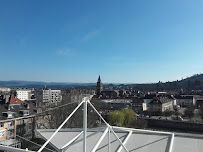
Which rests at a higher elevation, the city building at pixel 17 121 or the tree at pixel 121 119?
the city building at pixel 17 121

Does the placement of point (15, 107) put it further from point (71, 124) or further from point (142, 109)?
point (142, 109)

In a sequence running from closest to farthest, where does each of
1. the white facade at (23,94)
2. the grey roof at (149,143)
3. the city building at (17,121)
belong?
the grey roof at (149,143), the city building at (17,121), the white facade at (23,94)

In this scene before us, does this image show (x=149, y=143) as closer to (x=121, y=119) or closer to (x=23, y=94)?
(x=121, y=119)

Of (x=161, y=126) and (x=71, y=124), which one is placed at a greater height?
(x=71, y=124)

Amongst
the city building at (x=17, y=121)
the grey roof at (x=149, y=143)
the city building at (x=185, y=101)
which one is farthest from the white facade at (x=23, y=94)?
the grey roof at (x=149, y=143)

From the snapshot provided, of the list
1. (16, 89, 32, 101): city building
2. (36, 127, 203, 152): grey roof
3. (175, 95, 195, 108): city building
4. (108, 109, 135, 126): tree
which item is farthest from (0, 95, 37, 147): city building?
(16, 89, 32, 101): city building

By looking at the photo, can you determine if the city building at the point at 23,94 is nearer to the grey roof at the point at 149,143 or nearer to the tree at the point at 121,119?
the tree at the point at 121,119

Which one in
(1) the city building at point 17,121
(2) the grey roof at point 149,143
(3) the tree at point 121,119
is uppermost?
(2) the grey roof at point 149,143

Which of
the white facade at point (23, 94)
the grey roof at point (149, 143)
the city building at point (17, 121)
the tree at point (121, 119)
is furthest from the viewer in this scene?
the white facade at point (23, 94)

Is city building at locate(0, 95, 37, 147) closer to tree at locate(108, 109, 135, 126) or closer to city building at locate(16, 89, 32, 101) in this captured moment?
tree at locate(108, 109, 135, 126)

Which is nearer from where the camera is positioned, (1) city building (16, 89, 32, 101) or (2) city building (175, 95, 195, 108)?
(2) city building (175, 95, 195, 108)

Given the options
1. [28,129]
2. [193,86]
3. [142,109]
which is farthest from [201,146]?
[193,86]

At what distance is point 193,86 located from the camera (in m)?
147

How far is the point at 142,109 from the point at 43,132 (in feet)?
163
